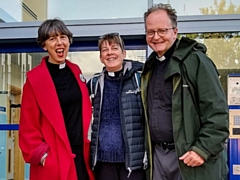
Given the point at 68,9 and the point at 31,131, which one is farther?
the point at 68,9

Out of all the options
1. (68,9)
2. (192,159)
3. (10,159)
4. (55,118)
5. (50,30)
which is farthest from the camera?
(10,159)

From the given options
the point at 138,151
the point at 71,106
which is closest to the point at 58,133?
the point at 71,106

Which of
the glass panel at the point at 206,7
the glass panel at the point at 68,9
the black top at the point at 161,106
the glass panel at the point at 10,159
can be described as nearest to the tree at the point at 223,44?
the glass panel at the point at 206,7

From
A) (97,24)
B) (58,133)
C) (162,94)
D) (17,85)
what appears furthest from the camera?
(17,85)

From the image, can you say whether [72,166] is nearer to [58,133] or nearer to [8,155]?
[58,133]

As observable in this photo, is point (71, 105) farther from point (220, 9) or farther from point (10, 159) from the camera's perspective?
point (10, 159)

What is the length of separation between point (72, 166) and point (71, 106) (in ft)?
1.28

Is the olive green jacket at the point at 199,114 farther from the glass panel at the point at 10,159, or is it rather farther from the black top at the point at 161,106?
the glass panel at the point at 10,159

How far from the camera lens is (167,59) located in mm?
2434

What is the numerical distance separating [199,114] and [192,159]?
258 mm

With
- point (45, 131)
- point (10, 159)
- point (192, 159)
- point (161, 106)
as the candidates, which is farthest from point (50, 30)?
point (10, 159)

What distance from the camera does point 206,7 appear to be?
385cm

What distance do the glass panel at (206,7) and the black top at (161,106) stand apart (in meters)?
1.55

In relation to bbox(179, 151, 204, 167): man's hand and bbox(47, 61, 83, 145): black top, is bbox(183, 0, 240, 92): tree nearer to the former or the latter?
bbox(47, 61, 83, 145): black top
